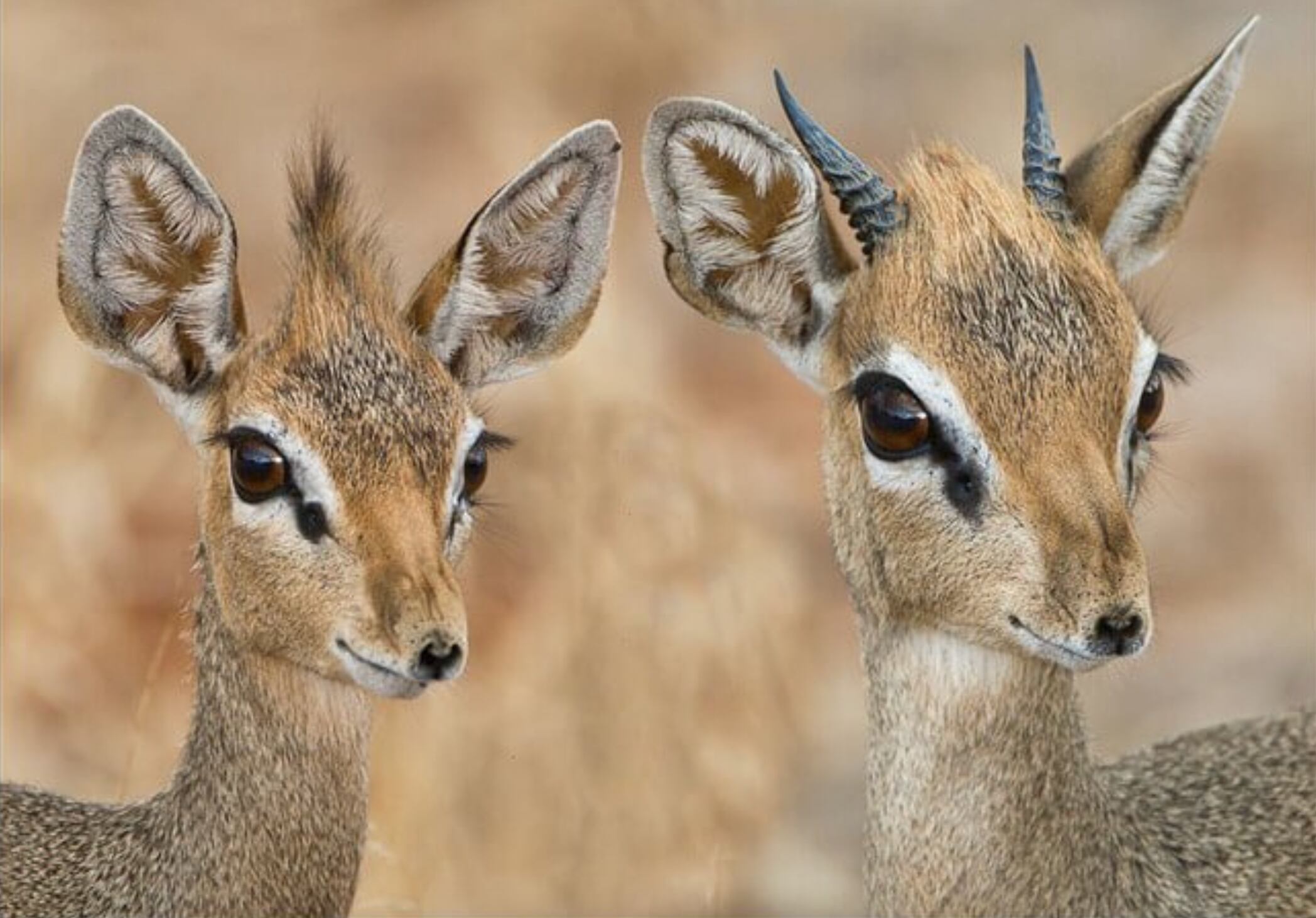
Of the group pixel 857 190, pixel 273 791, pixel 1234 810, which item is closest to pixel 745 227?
pixel 857 190

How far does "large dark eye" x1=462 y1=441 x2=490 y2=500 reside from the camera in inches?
259

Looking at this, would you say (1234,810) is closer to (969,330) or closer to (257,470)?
(969,330)

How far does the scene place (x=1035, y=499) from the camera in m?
6.27

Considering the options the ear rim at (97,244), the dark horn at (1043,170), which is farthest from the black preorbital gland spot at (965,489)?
the ear rim at (97,244)

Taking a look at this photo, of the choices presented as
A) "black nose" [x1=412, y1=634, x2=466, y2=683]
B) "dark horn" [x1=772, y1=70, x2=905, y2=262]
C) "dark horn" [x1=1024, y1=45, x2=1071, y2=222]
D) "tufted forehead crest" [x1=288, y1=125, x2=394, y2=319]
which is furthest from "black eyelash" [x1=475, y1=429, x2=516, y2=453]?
"dark horn" [x1=1024, y1=45, x2=1071, y2=222]

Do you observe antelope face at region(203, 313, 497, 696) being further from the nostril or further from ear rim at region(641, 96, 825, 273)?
the nostril

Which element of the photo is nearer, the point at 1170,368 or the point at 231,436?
the point at 231,436

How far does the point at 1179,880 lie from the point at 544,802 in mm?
3093

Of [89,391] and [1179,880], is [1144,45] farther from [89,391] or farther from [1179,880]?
[1179,880]

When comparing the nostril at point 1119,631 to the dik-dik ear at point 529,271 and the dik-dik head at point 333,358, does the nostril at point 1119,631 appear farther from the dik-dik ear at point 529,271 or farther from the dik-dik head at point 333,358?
the dik-dik ear at point 529,271

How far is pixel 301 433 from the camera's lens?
6.46 m

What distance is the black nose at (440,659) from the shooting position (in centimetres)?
611

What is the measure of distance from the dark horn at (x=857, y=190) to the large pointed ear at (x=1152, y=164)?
0.47 meters

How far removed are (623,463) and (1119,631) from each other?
13.9 ft
